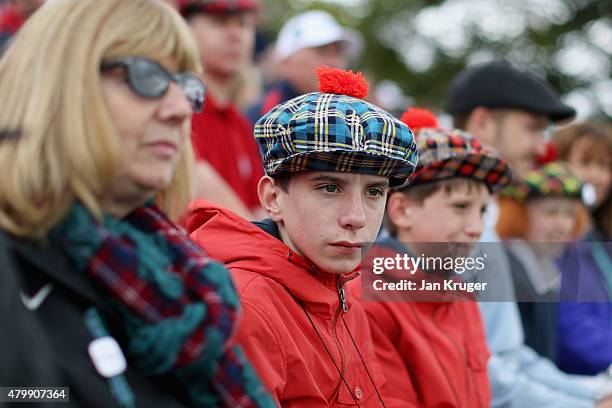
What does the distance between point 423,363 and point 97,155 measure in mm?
1786

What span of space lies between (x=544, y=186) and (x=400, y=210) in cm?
205

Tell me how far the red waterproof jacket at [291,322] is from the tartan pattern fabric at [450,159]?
82 centimetres

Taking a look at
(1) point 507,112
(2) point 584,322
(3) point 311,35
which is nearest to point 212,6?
(3) point 311,35

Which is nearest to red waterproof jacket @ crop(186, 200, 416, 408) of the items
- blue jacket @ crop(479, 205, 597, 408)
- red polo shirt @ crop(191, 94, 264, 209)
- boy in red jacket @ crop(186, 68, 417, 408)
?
boy in red jacket @ crop(186, 68, 417, 408)

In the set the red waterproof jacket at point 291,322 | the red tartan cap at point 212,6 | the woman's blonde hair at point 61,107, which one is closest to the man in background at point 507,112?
the red tartan cap at point 212,6

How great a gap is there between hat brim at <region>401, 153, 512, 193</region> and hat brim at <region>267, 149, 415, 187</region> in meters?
0.85

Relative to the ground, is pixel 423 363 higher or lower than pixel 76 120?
lower

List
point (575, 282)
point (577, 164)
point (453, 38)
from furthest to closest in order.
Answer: point (453, 38) → point (577, 164) → point (575, 282)

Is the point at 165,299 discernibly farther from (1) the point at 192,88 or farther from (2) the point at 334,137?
(2) the point at 334,137

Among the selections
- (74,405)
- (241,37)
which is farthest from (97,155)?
(241,37)

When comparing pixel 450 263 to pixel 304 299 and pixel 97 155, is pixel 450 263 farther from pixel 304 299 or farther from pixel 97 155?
pixel 97 155

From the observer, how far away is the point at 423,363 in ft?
10.2

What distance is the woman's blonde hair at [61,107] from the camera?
65.9 inches
